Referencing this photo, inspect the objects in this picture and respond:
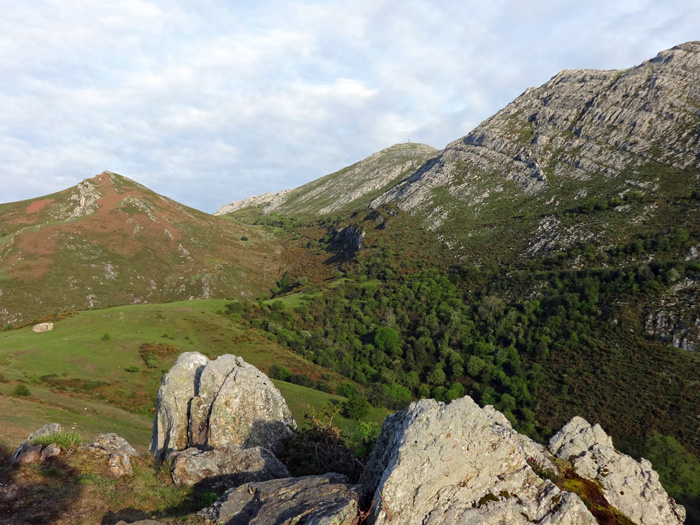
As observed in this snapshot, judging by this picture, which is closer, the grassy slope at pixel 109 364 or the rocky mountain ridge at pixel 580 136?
the grassy slope at pixel 109 364

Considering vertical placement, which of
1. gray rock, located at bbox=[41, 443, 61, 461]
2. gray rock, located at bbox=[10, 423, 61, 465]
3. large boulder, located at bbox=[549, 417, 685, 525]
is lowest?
large boulder, located at bbox=[549, 417, 685, 525]

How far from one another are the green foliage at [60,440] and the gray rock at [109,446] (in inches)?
24.2

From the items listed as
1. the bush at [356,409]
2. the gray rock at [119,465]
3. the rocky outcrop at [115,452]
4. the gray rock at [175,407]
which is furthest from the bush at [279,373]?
the gray rock at [119,465]

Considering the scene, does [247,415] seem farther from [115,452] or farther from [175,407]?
[115,452]

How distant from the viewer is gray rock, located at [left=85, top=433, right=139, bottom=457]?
1759 cm

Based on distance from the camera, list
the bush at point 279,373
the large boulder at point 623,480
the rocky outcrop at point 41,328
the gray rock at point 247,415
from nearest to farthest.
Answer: the large boulder at point 623,480 < the gray rock at point 247,415 < the bush at point 279,373 < the rocky outcrop at point 41,328

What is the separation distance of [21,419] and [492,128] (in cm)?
19015

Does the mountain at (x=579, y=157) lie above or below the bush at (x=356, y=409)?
above

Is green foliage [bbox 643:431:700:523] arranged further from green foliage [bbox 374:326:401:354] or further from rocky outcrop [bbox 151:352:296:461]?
green foliage [bbox 374:326:401:354]

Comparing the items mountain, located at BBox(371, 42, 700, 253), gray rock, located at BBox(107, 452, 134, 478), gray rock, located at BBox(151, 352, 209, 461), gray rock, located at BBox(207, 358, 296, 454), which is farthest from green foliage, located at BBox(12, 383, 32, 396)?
mountain, located at BBox(371, 42, 700, 253)

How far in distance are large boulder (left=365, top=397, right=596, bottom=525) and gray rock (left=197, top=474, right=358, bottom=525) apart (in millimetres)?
1065

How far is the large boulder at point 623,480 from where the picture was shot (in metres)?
13.9

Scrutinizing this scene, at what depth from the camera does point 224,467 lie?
1758 cm

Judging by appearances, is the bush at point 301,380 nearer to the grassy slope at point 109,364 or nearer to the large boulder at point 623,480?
the grassy slope at point 109,364
